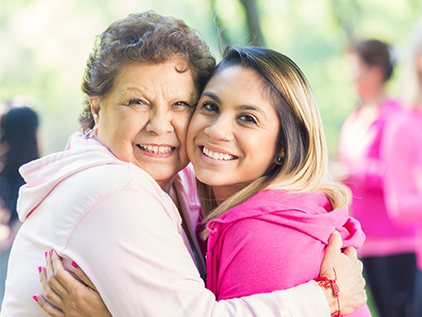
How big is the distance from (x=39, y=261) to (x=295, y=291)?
858mm

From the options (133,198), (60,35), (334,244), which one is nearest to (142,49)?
(133,198)

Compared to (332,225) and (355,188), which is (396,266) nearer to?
(355,188)

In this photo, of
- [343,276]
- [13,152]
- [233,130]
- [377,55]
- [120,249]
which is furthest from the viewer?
[377,55]

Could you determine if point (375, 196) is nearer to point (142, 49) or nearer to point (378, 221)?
point (378, 221)

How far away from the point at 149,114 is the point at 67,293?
2.32 feet

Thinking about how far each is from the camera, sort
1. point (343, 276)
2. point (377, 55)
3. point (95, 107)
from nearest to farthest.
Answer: point (343, 276), point (95, 107), point (377, 55)

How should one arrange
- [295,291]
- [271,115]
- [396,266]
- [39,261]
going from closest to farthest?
[295,291], [39,261], [271,115], [396,266]

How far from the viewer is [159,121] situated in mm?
1649

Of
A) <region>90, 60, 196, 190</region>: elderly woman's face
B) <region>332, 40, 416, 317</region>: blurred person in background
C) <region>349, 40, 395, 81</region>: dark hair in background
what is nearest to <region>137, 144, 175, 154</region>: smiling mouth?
<region>90, 60, 196, 190</region>: elderly woman's face

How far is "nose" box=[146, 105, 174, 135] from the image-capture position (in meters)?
1.65

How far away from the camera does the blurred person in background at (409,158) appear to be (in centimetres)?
292

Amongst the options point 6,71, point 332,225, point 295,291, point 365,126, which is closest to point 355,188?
point 365,126

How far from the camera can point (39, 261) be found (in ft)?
4.84

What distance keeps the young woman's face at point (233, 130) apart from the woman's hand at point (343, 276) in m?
0.40
